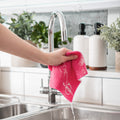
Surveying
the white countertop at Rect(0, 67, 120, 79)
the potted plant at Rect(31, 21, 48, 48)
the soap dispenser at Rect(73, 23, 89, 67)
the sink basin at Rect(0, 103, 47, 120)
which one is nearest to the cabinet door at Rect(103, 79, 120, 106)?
the white countertop at Rect(0, 67, 120, 79)

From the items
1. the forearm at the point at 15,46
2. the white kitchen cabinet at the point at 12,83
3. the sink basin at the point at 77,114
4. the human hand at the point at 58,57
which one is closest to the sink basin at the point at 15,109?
the sink basin at the point at 77,114

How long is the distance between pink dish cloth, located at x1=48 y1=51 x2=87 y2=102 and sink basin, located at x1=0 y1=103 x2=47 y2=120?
0.35 m

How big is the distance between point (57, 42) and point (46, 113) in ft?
1.59

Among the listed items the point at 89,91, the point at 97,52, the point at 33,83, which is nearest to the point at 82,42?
the point at 97,52

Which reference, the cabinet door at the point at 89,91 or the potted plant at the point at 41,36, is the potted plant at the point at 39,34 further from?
the cabinet door at the point at 89,91

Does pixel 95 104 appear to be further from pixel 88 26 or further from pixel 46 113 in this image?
pixel 88 26

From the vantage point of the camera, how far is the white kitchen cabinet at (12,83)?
5.02 feet

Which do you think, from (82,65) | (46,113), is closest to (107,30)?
(82,65)

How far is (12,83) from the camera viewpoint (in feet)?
5.13

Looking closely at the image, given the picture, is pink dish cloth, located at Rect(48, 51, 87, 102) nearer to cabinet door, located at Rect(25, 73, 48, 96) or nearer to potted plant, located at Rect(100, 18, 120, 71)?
potted plant, located at Rect(100, 18, 120, 71)

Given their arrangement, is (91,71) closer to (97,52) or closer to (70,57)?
(97,52)

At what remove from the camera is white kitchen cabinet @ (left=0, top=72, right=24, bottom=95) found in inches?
60.3

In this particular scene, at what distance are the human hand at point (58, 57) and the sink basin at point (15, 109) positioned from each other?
0.43 m

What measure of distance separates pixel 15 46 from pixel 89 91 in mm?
673
